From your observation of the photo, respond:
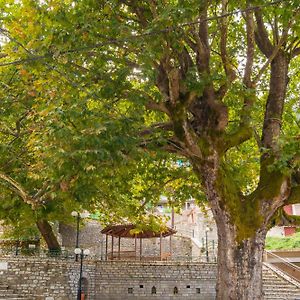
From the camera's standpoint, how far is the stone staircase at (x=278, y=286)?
57.3 ft

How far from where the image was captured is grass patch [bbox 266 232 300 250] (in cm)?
2522

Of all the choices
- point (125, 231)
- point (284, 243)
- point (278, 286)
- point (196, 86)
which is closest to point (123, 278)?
point (125, 231)

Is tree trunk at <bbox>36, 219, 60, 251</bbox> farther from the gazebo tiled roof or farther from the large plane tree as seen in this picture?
the large plane tree

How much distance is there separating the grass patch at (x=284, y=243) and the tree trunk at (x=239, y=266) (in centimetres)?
1866

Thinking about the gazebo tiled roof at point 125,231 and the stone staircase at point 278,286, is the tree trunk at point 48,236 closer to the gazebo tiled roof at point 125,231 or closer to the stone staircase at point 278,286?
the gazebo tiled roof at point 125,231

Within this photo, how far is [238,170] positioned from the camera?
38.3ft

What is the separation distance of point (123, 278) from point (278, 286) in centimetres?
768

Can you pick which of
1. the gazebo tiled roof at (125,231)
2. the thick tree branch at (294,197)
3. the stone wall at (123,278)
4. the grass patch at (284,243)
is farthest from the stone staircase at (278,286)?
the thick tree branch at (294,197)

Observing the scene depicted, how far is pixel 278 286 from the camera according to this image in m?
18.6

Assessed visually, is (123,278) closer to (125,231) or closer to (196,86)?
(125,231)

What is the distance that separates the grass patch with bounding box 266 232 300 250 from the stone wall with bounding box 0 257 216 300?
6776 mm

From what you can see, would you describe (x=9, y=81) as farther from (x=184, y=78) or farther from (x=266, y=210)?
(x=266, y=210)

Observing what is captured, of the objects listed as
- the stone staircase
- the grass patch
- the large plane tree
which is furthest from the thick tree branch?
the grass patch

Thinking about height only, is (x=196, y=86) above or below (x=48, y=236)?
above
